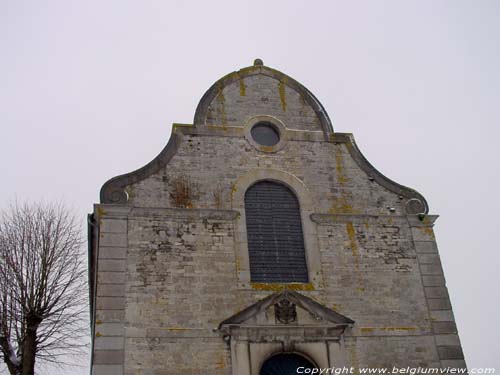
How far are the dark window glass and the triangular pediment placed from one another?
4480mm

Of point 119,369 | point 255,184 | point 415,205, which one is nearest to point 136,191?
point 255,184

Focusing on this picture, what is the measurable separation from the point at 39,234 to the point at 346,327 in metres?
9.15

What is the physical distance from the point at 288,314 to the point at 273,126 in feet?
18.1

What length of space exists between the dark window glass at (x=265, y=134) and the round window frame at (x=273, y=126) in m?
0.08

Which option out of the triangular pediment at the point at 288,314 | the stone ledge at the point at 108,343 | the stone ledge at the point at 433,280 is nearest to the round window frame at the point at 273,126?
the triangular pediment at the point at 288,314

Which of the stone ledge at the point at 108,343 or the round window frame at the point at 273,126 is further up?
the round window frame at the point at 273,126

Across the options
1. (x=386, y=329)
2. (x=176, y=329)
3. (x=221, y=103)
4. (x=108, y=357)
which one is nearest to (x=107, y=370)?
(x=108, y=357)

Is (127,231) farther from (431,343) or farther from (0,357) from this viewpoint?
(431,343)

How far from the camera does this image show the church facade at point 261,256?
12.5m

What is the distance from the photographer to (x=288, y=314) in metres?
12.9

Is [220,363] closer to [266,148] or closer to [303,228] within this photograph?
[303,228]

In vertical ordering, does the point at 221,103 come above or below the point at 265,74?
below

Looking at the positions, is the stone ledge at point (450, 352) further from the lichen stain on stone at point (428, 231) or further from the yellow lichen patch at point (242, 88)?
the yellow lichen patch at point (242, 88)

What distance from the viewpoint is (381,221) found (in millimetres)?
15016
